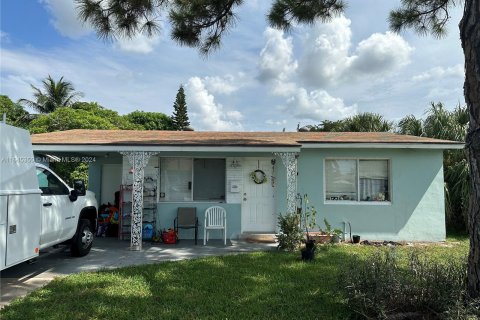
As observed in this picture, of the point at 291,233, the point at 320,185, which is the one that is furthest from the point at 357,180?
the point at 291,233

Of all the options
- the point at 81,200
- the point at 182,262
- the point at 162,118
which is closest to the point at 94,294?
the point at 182,262

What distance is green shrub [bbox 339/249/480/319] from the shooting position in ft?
14.1

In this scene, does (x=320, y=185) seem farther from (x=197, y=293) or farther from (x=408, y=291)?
(x=408, y=291)

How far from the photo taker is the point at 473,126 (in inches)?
175

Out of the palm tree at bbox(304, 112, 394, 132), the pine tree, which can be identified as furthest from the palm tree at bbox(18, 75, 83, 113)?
the palm tree at bbox(304, 112, 394, 132)

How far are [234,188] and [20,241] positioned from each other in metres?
6.57

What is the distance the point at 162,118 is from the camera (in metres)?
41.3

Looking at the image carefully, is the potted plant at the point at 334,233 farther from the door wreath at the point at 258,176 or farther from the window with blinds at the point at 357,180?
the door wreath at the point at 258,176

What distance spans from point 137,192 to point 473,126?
24.8 ft

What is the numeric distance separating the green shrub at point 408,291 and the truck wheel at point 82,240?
241 inches

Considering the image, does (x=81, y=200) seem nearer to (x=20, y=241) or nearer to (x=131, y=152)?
(x=131, y=152)

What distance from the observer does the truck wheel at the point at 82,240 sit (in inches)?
324

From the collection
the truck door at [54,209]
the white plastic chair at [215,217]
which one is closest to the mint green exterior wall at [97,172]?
the white plastic chair at [215,217]

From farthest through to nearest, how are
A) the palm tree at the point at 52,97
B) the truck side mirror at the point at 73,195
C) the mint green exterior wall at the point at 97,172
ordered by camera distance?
the palm tree at the point at 52,97
the mint green exterior wall at the point at 97,172
the truck side mirror at the point at 73,195
